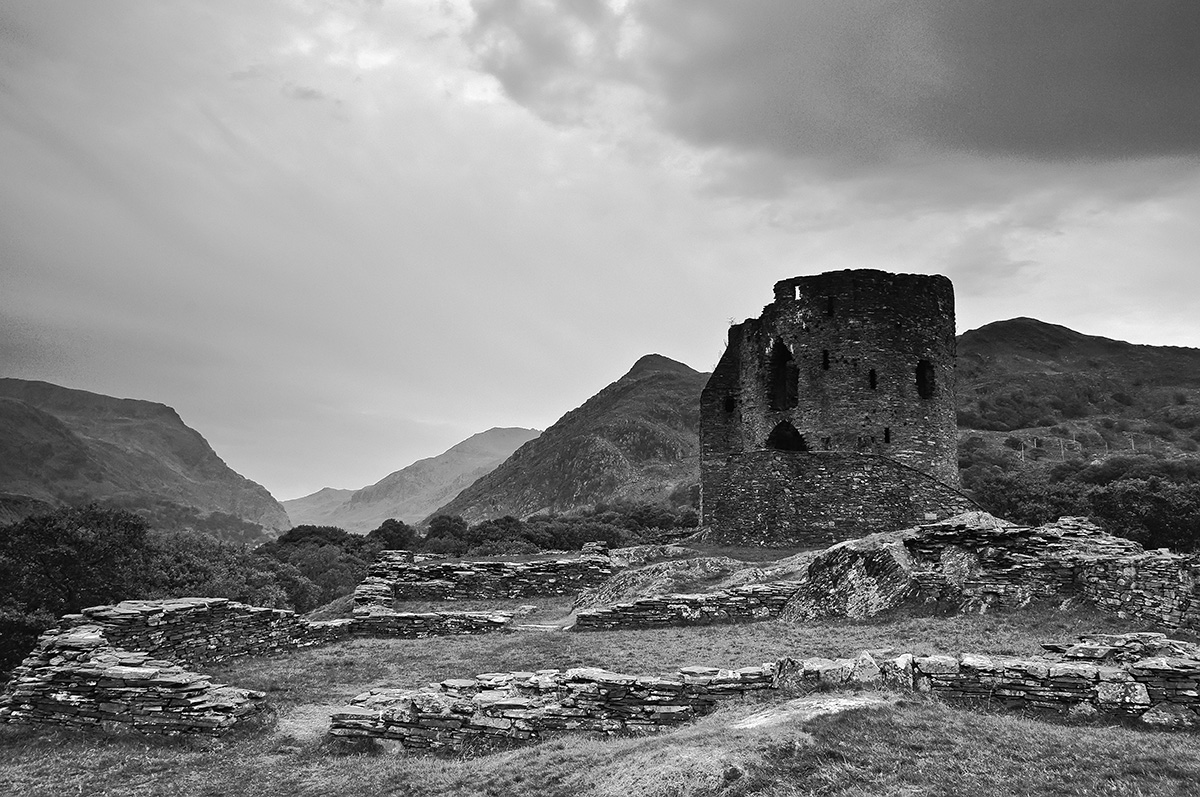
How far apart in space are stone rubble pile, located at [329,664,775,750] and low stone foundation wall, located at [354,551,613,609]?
44.0ft

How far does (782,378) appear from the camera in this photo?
3075 centimetres

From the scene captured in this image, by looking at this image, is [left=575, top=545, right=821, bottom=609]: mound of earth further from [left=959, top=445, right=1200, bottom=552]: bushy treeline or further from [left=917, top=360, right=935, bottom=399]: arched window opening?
[left=959, top=445, right=1200, bottom=552]: bushy treeline

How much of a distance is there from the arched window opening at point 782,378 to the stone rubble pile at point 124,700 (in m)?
22.8

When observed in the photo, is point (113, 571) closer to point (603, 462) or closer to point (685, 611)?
point (685, 611)

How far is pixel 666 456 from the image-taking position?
14338 centimetres

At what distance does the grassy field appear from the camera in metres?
7.12

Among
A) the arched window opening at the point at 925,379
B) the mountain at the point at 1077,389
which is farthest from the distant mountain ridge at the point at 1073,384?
the arched window opening at the point at 925,379

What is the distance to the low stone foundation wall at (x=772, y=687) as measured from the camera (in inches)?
366

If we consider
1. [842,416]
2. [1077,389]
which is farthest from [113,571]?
[1077,389]

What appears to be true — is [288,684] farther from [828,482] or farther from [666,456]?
[666,456]

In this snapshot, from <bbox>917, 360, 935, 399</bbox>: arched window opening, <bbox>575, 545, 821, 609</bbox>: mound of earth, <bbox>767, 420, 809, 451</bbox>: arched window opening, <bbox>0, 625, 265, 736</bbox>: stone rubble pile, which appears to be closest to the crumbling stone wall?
<bbox>575, 545, 821, 609</bbox>: mound of earth

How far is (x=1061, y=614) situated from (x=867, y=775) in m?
10.5

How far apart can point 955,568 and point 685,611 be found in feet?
20.6

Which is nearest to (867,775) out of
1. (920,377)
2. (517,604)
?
(517,604)
